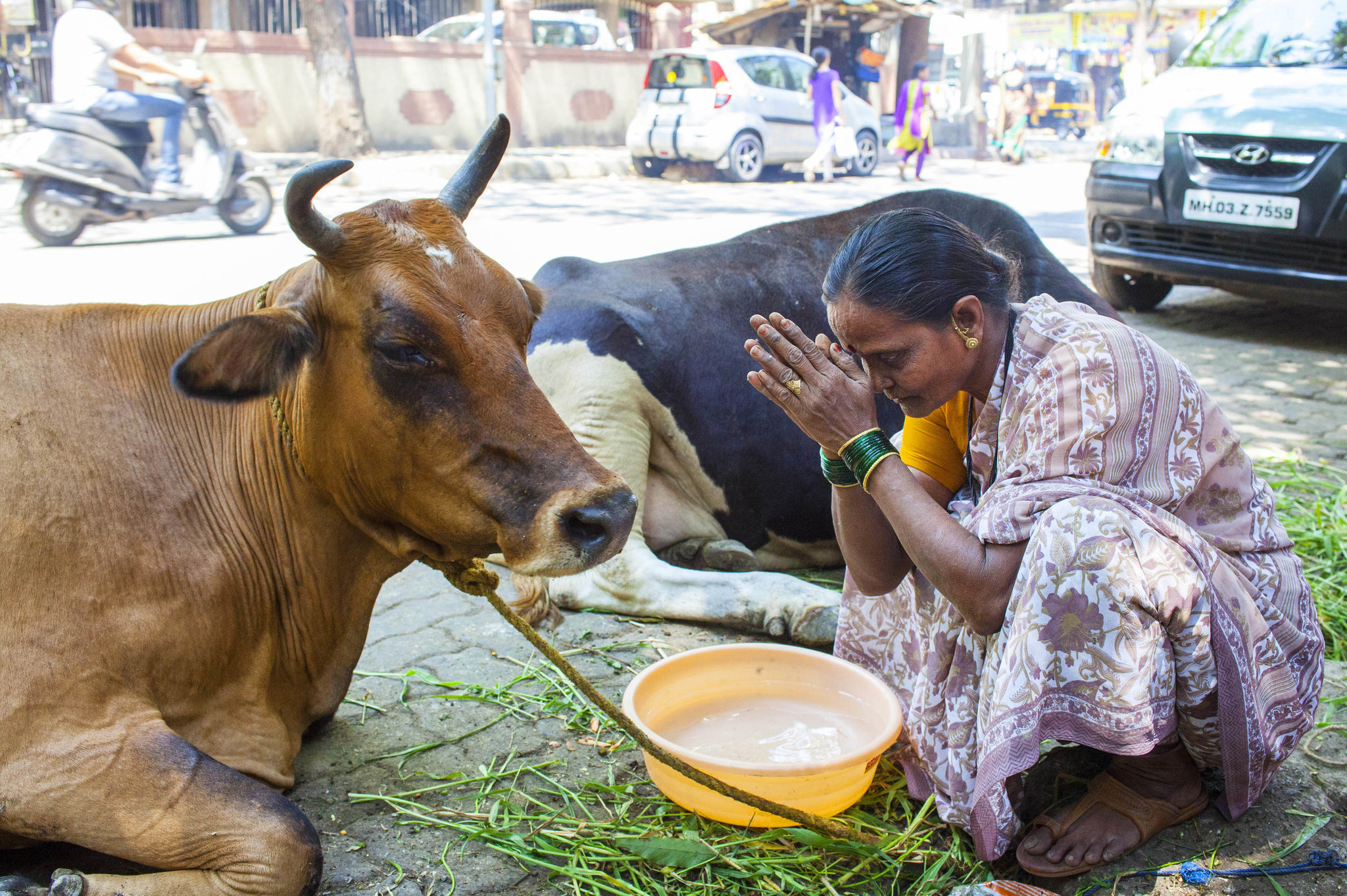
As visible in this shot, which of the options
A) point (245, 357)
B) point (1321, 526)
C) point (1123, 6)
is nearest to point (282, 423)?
point (245, 357)

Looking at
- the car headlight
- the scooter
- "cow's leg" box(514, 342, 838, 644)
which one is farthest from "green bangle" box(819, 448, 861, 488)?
the scooter

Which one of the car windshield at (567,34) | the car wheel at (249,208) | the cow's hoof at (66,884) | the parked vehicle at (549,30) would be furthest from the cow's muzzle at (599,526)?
the car windshield at (567,34)

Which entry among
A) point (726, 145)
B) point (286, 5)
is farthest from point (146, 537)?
point (286, 5)

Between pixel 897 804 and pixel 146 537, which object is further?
pixel 897 804

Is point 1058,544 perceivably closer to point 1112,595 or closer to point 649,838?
point 1112,595

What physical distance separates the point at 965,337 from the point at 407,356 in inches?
45.4

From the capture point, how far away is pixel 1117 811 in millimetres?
2492

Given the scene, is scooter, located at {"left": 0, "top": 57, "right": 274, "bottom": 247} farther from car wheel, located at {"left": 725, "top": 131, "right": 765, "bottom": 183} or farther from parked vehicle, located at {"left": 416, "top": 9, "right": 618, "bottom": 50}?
parked vehicle, located at {"left": 416, "top": 9, "right": 618, "bottom": 50}

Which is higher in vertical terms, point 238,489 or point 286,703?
point 238,489

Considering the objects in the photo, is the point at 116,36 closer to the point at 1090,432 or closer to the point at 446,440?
the point at 446,440

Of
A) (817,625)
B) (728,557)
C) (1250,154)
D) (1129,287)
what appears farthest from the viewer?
(1129,287)

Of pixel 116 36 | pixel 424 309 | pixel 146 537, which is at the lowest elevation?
pixel 146 537

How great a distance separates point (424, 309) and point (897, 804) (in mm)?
1593

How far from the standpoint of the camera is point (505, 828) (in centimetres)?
260
